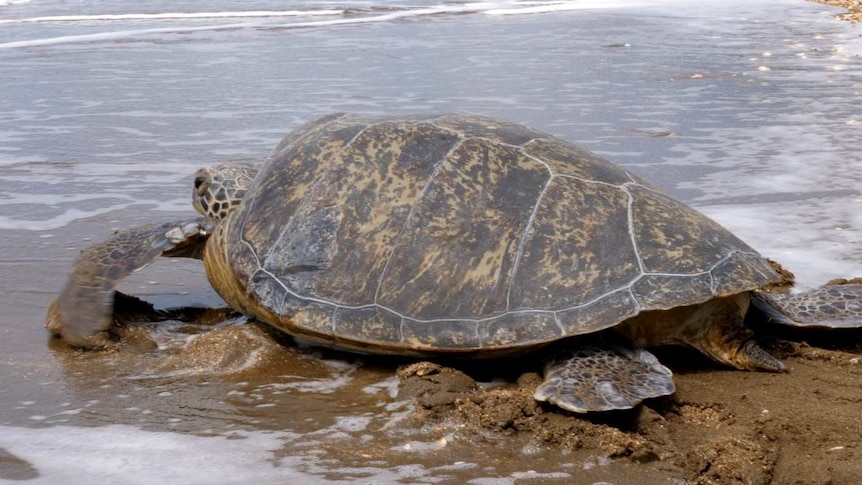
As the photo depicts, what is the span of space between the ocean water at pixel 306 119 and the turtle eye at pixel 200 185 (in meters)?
0.43

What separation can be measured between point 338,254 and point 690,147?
3.79 metres

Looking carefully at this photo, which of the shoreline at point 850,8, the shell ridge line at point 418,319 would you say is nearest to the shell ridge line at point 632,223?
the shell ridge line at point 418,319

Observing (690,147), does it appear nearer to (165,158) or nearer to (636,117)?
(636,117)

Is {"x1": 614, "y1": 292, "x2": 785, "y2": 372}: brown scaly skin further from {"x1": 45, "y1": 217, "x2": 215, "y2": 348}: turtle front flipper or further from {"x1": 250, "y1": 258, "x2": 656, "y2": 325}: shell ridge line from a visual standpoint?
{"x1": 45, "y1": 217, "x2": 215, "y2": 348}: turtle front flipper

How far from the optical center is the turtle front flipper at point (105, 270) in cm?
367

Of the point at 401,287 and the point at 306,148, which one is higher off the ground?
the point at 306,148

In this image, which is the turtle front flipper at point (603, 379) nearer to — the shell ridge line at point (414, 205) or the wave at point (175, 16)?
the shell ridge line at point (414, 205)

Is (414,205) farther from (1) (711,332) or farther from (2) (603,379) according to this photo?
(1) (711,332)

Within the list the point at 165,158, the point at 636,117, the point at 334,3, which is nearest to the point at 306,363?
the point at 165,158

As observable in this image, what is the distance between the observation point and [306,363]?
3.57 m

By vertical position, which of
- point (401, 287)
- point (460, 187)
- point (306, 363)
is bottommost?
point (306, 363)

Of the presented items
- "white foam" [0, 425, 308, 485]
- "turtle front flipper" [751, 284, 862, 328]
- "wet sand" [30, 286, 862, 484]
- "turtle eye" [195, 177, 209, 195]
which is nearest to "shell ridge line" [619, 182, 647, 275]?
"wet sand" [30, 286, 862, 484]

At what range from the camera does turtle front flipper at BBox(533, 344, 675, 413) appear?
2.91 meters

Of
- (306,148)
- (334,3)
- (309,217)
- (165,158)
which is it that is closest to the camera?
(309,217)
